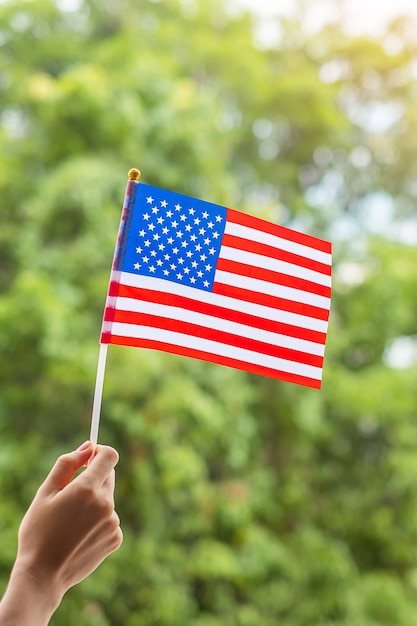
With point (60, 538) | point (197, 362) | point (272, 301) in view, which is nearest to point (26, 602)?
point (60, 538)

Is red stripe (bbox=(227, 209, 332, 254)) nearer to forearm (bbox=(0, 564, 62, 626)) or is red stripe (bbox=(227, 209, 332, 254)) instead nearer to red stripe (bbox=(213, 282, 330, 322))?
red stripe (bbox=(213, 282, 330, 322))

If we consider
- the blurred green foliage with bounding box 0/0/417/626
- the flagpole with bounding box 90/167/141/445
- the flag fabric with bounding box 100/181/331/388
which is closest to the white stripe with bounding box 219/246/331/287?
the flag fabric with bounding box 100/181/331/388

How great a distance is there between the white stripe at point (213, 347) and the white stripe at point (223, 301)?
0.07 meters

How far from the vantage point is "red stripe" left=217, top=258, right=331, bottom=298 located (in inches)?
55.9

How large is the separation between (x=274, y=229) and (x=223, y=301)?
18 centimetres

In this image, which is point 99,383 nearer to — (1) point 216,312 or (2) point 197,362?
(1) point 216,312

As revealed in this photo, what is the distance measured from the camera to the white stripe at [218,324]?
1.32 meters

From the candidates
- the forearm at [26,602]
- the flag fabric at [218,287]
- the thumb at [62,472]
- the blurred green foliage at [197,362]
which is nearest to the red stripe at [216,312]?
the flag fabric at [218,287]

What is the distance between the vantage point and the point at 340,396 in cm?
509

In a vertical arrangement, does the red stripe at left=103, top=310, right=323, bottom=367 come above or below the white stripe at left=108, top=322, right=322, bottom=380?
above

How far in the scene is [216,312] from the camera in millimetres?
1389

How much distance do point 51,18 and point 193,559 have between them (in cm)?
369

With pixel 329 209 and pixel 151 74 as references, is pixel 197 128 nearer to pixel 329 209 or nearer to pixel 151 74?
pixel 151 74

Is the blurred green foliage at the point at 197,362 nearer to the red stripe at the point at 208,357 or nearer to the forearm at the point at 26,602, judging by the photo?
the red stripe at the point at 208,357
